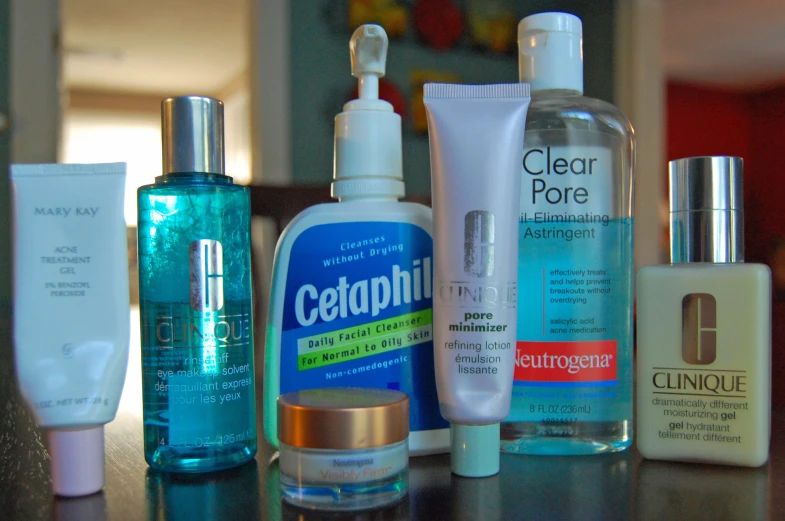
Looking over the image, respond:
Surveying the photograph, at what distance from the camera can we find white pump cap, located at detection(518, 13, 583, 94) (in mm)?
394

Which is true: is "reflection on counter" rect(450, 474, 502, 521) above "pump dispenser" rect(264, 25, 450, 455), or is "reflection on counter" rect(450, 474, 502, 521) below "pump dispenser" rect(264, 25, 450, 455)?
below

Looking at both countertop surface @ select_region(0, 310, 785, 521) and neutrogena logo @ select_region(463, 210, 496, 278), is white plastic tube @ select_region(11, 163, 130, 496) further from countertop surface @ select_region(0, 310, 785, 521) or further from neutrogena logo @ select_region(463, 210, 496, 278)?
neutrogena logo @ select_region(463, 210, 496, 278)

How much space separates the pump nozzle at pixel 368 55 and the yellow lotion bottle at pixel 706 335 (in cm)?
17

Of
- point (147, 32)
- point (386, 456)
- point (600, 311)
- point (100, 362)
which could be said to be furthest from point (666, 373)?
point (147, 32)

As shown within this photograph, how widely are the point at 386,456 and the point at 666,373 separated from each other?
17 cm

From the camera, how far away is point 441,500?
1.01 ft

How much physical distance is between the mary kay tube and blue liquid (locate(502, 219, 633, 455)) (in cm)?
5

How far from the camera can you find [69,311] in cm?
32

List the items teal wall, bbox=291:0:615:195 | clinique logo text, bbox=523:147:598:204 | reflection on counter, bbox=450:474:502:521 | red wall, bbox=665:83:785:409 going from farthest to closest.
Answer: red wall, bbox=665:83:785:409 → teal wall, bbox=291:0:615:195 → clinique logo text, bbox=523:147:598:204 → reflection on counter, bbox=450:474:502:521

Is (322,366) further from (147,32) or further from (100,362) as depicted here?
(147,32)

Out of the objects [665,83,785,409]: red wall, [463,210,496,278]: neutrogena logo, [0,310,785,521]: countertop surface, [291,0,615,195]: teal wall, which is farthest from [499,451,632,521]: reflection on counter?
[665,83,785,409]: red wall

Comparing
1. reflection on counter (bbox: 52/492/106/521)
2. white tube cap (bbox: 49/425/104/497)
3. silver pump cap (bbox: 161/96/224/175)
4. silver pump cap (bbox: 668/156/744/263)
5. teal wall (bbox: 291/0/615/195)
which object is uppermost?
teal wall (bbox: 291/0/615/195)

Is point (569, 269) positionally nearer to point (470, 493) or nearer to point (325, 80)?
point (470, 493)

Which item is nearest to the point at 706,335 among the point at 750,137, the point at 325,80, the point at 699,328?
the point at 699,328
